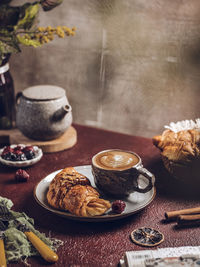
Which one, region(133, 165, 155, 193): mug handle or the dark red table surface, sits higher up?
region(133, 165, 155, 193): mug handle

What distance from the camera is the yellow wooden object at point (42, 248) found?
3.06 ft

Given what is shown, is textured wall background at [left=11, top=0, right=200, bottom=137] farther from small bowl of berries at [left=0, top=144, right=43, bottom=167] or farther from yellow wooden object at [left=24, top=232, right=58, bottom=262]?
yellow wooden object at [left=24, top=232, right=58, bottom=262]

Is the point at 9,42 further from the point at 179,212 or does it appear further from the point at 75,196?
the point at 179,212

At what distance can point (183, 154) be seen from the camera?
1.24 metres

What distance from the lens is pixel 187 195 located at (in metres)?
1.23

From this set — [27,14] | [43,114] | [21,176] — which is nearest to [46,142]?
[43,114]

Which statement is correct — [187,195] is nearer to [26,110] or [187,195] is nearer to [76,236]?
[76,236]

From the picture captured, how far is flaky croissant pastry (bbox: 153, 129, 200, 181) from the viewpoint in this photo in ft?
Answer: 4.04

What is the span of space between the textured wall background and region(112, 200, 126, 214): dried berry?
895mm

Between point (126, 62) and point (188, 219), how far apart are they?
1.01 meters

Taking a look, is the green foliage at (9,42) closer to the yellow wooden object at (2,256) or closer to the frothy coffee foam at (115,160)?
the frothy coffee foam at (115,160)

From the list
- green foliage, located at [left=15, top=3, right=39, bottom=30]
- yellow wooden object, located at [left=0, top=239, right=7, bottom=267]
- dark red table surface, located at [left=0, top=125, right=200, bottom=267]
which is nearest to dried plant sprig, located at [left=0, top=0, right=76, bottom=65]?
green foliage, located at [left=15, top=3, right=39, bottom=30]

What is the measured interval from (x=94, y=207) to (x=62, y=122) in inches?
22.2

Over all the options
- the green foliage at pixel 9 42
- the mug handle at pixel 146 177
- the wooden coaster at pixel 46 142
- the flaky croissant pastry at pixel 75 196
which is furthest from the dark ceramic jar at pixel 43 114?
the mug handle at pixel 146 177
